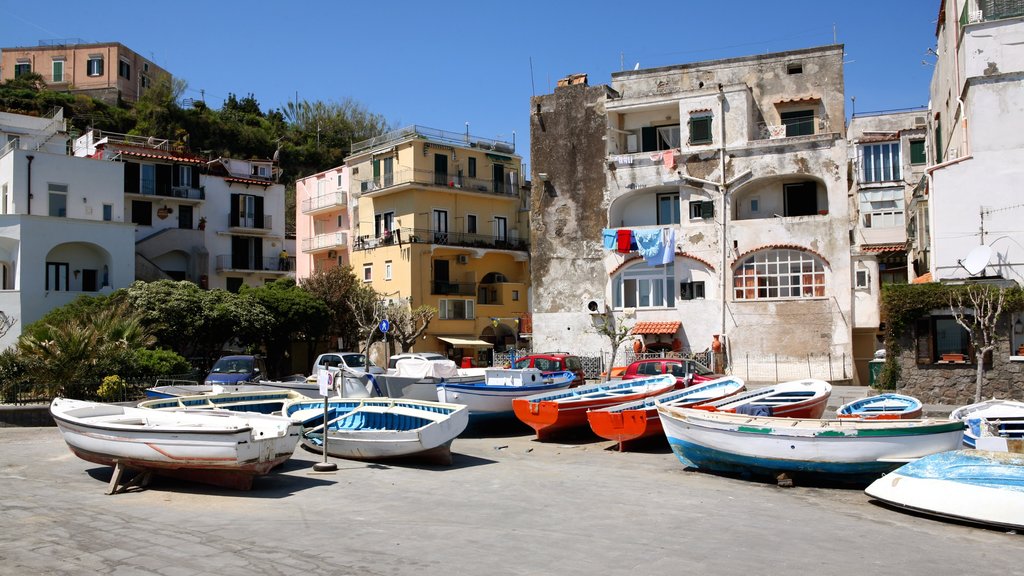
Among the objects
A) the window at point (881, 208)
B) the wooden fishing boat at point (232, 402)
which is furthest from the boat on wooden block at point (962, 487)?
the window at point (881, 208)

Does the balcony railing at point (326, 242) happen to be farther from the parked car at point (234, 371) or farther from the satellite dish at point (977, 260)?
the satellite dish at point (977, 260)

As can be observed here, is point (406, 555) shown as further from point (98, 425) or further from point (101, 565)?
point (98, 425)

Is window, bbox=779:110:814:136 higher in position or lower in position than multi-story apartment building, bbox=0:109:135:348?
higher

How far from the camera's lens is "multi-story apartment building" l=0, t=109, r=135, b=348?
133 feet

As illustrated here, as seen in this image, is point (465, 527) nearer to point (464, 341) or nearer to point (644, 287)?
point (644, 287)

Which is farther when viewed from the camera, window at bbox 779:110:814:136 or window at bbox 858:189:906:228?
window at bbox 858:189:906:228

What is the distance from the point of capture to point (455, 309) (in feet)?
174

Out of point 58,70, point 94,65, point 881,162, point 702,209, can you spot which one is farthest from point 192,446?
point 58,70

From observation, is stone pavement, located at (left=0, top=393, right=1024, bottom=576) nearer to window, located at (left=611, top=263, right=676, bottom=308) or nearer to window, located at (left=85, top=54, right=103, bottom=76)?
window, located at (left=611, top=263, right=676, bottom=308)

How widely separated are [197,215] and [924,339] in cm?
4343

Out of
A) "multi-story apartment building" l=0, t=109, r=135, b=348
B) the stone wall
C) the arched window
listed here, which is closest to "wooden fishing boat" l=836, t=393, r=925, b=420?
the stone wall

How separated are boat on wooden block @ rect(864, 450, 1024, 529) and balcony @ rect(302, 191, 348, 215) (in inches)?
1928

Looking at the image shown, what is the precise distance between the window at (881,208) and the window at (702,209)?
11.9 m

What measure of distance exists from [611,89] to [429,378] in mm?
25628
